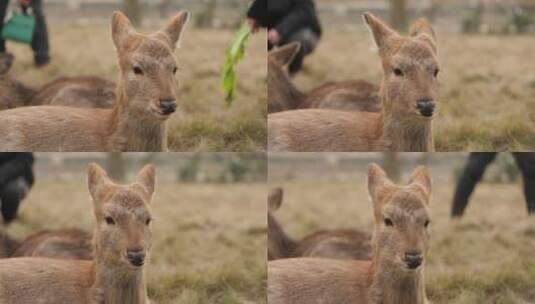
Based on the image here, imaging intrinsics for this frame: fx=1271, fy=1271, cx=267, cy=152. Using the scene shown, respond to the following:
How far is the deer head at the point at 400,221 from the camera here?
4.88m

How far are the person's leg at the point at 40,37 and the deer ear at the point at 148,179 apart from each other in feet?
4.09

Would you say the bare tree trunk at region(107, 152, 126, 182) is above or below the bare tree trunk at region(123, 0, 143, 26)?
below

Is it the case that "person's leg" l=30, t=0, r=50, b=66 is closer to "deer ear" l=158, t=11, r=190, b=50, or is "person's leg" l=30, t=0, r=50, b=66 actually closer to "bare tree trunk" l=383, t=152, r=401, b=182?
"deer ear" l=158, t=11, r=190, b=50

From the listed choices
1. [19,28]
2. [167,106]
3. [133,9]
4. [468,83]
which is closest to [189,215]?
[133,9]

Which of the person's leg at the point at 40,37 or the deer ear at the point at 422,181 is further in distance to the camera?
the person's leg at the point at 40,37

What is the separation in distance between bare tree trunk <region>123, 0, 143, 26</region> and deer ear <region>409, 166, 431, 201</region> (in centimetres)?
179

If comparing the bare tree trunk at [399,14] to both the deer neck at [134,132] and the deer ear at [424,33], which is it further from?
the deer neck at [134,132]

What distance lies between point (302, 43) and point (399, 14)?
62 cm

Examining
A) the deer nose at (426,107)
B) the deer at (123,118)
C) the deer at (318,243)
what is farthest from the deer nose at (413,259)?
the deer at (123,118)

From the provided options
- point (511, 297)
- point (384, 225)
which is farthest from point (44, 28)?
point (511, 297)

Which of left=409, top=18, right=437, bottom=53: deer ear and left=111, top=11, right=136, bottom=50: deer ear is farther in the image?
left=111, top=11, right=136, bottom=50: deer ear

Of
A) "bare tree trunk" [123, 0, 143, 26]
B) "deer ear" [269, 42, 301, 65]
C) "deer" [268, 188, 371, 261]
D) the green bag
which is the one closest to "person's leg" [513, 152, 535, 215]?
"deer" [268, 188, 371, 261]

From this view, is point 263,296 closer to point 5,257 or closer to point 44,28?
point 5,257

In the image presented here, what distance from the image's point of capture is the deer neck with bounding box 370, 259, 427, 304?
16.4 ft
